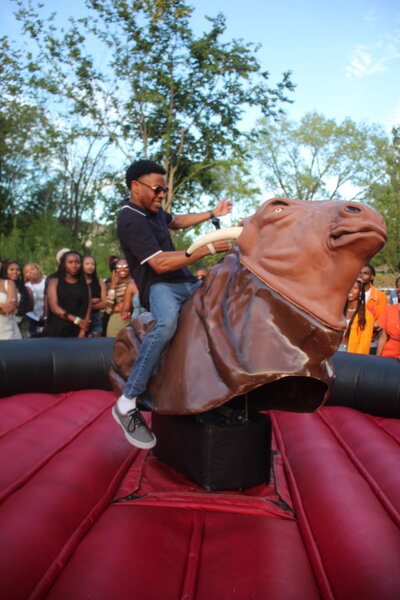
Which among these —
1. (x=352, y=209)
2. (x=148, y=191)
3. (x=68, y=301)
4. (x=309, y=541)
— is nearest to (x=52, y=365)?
(x=68, y=301)

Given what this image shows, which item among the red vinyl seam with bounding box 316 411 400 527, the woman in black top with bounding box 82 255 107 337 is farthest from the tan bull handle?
the woman in black top with bounding box 82 255 107 337

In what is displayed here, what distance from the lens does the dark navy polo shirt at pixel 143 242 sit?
2.60 metres

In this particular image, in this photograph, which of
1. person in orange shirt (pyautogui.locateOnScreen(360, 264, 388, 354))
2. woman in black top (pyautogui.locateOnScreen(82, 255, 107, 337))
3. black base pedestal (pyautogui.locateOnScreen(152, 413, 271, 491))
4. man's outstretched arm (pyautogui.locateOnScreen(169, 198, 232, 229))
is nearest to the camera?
black base pedestal (pyautogui.locateOnScreen(152, 413, 271, 491))

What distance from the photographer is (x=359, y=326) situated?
492 cm

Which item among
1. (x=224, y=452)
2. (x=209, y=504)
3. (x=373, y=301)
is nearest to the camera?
(x=209, y=504)

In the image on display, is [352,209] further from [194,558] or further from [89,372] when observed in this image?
[89,372]

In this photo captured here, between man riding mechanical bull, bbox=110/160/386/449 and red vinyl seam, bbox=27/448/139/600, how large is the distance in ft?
0.87

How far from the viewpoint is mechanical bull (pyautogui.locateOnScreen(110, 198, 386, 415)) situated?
1986mm

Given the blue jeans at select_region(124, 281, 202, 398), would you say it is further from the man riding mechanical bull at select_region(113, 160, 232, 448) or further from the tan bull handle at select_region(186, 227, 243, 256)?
the tan bull handle at select_region(186, 227, 243, 256)

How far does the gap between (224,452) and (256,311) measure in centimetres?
79

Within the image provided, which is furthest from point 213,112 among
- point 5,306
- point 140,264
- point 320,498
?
point 320,498

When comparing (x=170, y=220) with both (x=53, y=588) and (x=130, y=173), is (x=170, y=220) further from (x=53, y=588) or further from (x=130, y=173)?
(x=53, y=588)

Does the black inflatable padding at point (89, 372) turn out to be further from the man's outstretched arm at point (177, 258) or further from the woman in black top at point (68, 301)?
the man's outstretched arm at point (177, 258)

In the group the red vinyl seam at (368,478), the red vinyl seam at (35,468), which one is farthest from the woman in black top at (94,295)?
the red vinyl seam at (368,478)
